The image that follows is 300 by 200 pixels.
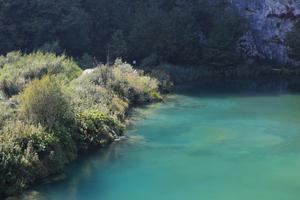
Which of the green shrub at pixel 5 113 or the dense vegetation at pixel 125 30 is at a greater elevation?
the dense vegetation at pixel 125 30

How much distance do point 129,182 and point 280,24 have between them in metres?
43.8

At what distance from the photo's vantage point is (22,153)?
Answer: 920 inches

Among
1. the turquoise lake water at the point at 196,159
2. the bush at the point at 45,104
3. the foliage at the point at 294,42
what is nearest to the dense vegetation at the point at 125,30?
the foliage at the point at 294,42

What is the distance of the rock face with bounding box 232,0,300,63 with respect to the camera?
6347 cm

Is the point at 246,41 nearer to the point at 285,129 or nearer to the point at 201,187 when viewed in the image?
the point at 285,129

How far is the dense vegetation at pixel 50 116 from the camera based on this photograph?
75.7ft

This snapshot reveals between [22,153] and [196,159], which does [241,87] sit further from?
[22,153]

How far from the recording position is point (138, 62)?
60.2m

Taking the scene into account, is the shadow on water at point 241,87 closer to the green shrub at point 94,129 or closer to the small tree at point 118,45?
the small tree at point 118,45

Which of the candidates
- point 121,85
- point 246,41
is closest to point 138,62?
point 246,41

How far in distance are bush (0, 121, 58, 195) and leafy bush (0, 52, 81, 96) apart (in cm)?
1007

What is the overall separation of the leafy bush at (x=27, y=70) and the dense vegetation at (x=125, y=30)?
14.7 metres

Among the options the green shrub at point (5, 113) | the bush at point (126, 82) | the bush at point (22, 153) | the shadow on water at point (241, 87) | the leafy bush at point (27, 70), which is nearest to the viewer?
the bush at point (22, 153)

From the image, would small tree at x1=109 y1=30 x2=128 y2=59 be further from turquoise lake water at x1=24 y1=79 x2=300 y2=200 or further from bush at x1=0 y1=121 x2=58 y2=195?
bush at x1=0 y1=121 x2=58 y2=195
